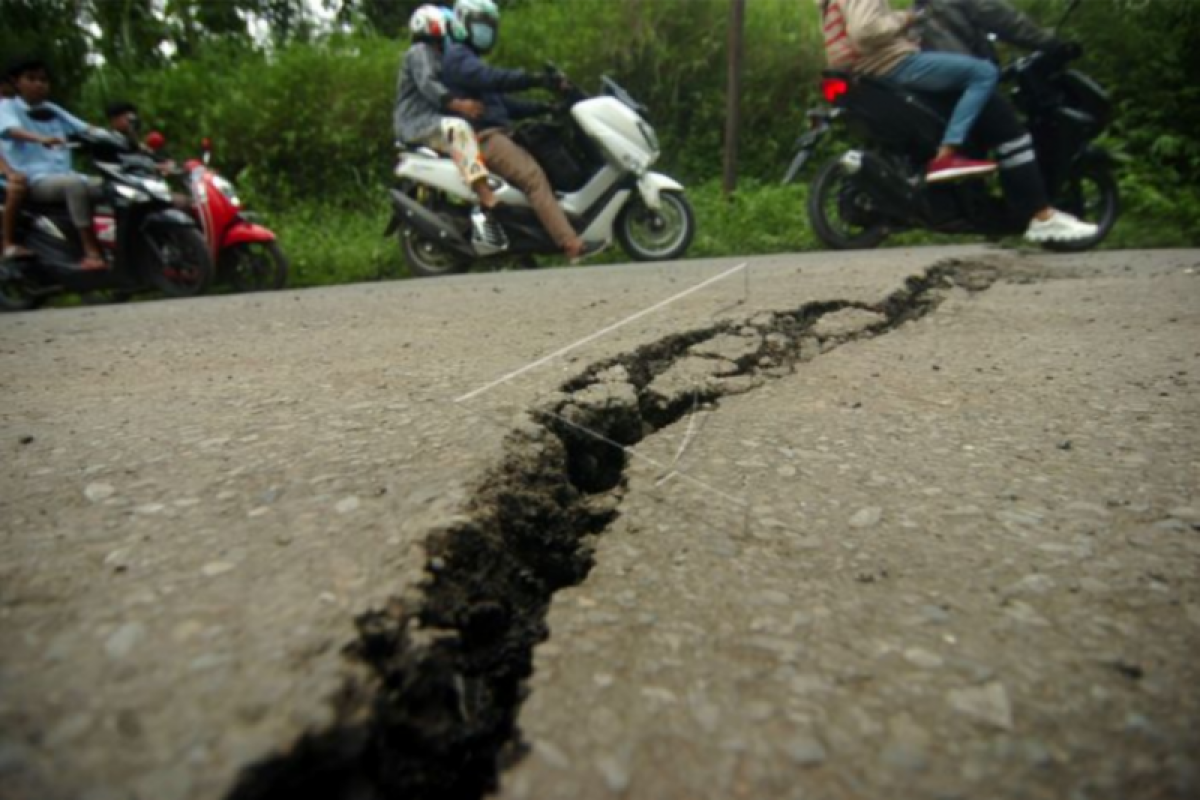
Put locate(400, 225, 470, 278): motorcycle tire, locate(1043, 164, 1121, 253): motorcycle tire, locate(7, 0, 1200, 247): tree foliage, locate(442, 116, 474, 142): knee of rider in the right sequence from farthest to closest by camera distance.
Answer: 1. locate(7, 0, 1200, 247): tree foliage
2. locate(400, 225, 470, 278): motorcycle tire
3. locate(442, 116, 474, 142): knee of rider
4. locate(1043, 164, 1121, 253): motorcycle tire

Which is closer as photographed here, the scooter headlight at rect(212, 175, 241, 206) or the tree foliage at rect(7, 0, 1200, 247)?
the scooter headlight at rect(212, 175, 241, 206)

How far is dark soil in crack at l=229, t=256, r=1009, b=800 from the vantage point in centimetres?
58

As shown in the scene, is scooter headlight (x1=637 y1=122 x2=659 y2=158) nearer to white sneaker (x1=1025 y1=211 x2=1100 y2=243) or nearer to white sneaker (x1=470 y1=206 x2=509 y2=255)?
white sneaker (x1=470 y1=206 x2=509 y2=255)

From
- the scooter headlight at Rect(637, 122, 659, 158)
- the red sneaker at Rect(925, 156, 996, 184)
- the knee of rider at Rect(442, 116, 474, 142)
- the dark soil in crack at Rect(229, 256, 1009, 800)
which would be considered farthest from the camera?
the scooter headlight at Rect(637, 122, 659, 158)

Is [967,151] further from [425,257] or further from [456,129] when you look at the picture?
[425,257]

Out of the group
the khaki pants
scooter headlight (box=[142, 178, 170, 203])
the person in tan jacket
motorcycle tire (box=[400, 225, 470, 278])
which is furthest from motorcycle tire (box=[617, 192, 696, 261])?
scooter headlight (box=[142, 178, 170, 203])

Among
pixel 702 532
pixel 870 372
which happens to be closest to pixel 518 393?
pixel 702 532

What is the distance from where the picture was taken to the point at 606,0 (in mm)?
7363

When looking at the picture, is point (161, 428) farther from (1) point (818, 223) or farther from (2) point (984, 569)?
(1) point (818, 223)

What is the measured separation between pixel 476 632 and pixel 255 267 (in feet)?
16.8

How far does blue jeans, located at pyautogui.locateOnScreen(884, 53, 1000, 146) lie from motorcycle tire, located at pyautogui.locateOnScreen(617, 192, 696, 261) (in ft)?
5.21

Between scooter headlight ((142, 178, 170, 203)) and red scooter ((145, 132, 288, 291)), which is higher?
scooter headlight ((142, 178, 170, 203))

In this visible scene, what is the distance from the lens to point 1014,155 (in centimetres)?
407

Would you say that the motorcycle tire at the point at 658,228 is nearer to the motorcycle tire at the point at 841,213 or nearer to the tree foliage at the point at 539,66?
the motorcycle tire at the point at 841,213
